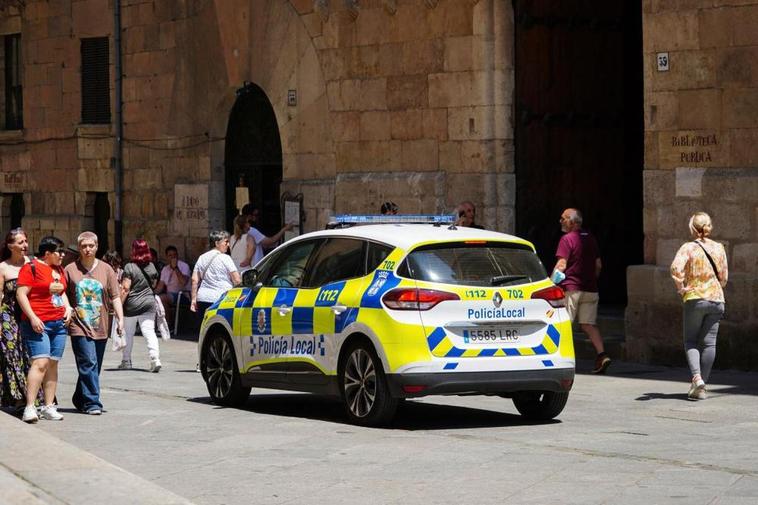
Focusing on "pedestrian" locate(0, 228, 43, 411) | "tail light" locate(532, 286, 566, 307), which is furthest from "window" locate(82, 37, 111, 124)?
"tail light" locate(532, 286, 566, 307)

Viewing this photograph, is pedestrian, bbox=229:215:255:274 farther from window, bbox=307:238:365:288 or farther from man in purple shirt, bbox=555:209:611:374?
window, bbox=307:238:365:288

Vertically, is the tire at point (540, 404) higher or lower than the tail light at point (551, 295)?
lower

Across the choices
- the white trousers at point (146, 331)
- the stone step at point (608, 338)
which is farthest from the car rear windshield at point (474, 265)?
the white trousers at point (146, 331)

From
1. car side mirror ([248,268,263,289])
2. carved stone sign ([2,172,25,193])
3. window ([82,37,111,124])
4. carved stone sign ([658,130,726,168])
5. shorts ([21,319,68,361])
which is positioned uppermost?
window ([82,37,111,124])

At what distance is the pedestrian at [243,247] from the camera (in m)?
20.5

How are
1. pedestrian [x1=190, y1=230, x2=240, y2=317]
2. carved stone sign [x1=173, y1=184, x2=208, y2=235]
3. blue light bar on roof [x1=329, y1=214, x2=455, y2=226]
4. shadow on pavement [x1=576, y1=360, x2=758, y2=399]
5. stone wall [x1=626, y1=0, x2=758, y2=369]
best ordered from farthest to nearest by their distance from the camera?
1. carved stone sign [x1=173, y1=184, x2=208, y2=235]
2. pedestrian [x1=190, y1=230, x2=240, y2=317]
3. stone wall [x1=626, y1=0, x2=758, y2=369]
4. shadow on pavement [x1=576, y1=360, x2=758, y2=399]
5. blue light bar on roof [x1=329, y1=214, x2=455, y2=226]

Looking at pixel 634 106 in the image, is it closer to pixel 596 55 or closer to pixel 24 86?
pixel 596 55

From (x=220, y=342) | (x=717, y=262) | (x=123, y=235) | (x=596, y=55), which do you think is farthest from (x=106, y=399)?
(x=123, y=235)

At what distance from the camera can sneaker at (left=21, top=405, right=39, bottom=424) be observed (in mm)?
13469

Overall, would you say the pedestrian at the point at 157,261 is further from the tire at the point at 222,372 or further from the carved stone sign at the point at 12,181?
the tire at the point at 222,372

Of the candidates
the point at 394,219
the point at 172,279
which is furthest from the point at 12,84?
the point at 394,219

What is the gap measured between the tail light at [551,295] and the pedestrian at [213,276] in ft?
20.3

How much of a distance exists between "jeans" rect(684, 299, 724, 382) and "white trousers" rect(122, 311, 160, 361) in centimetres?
657

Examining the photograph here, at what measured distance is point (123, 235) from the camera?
27922 mm
